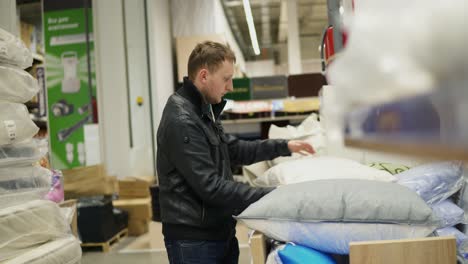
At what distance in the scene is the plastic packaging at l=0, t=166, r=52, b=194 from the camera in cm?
192

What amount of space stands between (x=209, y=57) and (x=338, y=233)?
0.74 metres

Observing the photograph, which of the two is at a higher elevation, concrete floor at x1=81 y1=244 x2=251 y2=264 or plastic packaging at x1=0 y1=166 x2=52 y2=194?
plastic packaging at x1=0 y1=166 x2=52 y2=194

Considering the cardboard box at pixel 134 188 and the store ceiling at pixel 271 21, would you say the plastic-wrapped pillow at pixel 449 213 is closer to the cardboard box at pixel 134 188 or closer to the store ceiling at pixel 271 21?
the cardboard box at pixel 134 188

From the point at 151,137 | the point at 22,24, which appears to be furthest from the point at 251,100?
the point at 22,24

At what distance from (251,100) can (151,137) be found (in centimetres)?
127

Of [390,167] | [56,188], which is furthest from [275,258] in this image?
[56,188]

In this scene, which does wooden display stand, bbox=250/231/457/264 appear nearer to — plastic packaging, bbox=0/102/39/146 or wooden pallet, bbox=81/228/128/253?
plastic packaging, bbox=0/102/39/146

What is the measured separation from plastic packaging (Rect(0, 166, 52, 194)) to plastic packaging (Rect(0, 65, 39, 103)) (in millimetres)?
321

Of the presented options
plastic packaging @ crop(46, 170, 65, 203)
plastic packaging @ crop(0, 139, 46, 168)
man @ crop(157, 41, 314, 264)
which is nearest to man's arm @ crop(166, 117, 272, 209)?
man @ crop(157, 41, 314, 264)

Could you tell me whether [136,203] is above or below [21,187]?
below

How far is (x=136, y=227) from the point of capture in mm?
4426

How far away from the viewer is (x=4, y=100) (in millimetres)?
1944

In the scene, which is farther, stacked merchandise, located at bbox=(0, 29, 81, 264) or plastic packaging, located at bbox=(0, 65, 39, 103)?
plastic packaging, located at bbox=(0, 65, 39, 103)

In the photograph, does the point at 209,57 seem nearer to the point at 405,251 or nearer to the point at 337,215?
the point at 337,215
